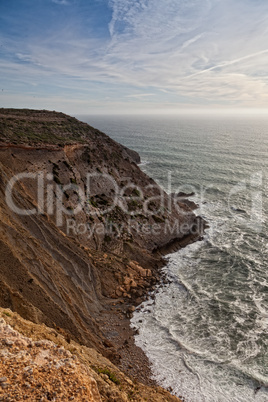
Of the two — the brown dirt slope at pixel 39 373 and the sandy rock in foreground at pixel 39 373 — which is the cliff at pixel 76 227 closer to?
the brown dirt slope at pixel 39 373

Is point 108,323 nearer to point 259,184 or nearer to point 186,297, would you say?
point 186,297

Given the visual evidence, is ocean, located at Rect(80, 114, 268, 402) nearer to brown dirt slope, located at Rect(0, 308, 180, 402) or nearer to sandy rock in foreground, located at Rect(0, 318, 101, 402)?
brown dirt slope, located at Rect(0, 308, 180, 402)

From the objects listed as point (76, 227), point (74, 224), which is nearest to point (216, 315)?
point (76, 227)

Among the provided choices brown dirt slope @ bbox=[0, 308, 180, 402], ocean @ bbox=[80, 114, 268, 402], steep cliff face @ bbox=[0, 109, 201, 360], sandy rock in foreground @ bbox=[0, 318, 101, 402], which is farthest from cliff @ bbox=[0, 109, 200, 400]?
sandy rock in foreground @ bbox=[0, 318, 101, 402]

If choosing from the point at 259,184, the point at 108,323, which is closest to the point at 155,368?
the point at 108,323

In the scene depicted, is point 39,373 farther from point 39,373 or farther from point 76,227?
point 76,227

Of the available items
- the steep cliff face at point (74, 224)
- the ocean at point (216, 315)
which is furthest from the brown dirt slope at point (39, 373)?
the ocean at point (216, 315)
